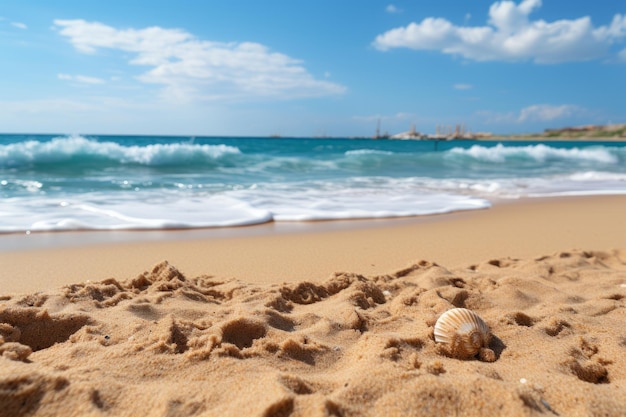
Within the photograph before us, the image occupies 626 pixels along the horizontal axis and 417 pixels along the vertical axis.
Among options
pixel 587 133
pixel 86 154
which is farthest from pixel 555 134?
pixel 86 154

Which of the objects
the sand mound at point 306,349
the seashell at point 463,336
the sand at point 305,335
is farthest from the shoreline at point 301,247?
the seashell at point 463,336

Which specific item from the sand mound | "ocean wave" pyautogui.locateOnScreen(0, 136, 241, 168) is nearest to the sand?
the sand mound

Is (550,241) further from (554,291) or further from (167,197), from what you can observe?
(167,197)

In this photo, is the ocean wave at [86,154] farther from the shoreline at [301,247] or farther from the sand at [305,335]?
the sand at [305,335]

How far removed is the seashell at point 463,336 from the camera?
205cm

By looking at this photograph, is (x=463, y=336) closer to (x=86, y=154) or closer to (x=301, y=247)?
(x=301, y=247)

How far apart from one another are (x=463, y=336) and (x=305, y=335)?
712 mm

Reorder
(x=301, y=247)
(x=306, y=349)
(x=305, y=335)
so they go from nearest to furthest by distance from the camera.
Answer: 1. (x=306, y=349)
2. (x=305, y=335)
3. (x=301, y=247)

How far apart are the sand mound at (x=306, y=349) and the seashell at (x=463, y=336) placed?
55 mm

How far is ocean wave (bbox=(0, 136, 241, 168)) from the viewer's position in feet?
52.8

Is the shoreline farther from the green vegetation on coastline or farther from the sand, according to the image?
the green vegetation on coastline

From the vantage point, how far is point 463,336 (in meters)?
2.06

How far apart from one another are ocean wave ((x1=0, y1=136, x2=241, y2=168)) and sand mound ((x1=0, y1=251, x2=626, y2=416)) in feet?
48.9

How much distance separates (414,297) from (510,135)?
11124 centimetres
